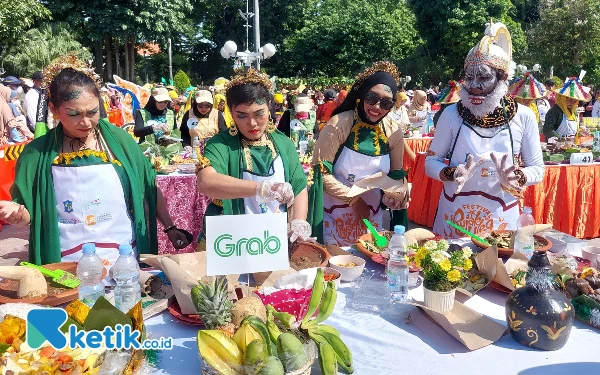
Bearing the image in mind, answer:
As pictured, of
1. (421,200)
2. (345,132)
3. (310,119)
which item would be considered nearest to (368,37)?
Answer: (310,119)

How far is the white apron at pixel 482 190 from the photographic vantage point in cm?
279

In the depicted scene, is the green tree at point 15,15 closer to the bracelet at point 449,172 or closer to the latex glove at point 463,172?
the bracelet at point 449,172

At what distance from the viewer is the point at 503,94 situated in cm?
275

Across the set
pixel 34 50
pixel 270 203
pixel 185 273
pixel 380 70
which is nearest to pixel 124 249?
pixel 185 273

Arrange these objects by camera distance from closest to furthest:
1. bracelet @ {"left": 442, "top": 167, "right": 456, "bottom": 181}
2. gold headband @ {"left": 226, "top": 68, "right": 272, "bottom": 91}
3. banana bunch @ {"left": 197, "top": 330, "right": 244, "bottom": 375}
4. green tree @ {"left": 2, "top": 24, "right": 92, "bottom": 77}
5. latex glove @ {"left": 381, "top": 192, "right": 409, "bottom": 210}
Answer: banana bunch @ {"left": 197, "top": 330, "right": 244, "bottom": 375}, gold headband @ {"left": 226, "top": 68, "right": 272, "bottom": 91}, bracelet @ {"left": 442, "top": 167, "right": 456, "bottom": 181}, latex glove @ {"left": 381, "top": 192, "right": 409, "bottom": 210}, green tree @ {"left": 2, "top": 24, "right": 92, "bottom": 77}

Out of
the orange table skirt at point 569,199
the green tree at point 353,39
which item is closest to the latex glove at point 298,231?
the orange table skirt at point 569,199

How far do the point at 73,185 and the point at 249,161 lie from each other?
0.81 metres

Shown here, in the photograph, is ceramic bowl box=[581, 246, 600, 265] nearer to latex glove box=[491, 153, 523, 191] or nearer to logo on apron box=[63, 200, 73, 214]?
latex glove box=[491, 153, 523, 191]

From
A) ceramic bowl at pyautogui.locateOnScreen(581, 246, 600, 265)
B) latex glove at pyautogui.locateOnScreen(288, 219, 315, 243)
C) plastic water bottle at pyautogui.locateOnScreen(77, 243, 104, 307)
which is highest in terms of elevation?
latex glove at pyautogui.locateOnScreen(288, 219, 315, 243)

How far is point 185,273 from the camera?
1683 mm

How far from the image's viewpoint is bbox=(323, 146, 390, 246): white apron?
2.99 m

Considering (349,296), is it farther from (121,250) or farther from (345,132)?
(345,132)

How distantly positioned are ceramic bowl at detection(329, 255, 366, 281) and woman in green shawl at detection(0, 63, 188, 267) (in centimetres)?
99

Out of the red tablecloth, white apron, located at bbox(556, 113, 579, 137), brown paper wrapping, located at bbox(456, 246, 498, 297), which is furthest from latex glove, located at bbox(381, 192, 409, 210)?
white apron, located at bbox(556, 113, 579, 137)
